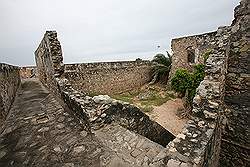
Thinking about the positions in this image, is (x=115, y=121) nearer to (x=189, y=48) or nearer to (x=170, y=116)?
(x=170, y=116)

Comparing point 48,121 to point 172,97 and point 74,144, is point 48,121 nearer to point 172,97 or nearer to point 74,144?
point 74,144

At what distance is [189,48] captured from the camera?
1315 cm

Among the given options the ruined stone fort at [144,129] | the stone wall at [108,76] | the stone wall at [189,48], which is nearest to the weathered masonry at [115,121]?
the ruined stone fort at [144,129]

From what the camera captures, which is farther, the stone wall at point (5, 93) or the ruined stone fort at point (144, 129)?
the stone wall at point (5, 93)

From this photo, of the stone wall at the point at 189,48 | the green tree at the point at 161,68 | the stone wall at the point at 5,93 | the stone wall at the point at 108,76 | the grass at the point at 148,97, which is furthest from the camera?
the green tree at the point at 161,68

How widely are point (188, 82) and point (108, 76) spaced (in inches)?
205

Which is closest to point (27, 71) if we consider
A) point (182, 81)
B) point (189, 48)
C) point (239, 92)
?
point (189, 48)

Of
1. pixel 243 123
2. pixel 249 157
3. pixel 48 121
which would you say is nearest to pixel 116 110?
pixel 48 121

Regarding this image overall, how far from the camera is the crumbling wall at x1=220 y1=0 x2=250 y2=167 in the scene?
13.3 feet

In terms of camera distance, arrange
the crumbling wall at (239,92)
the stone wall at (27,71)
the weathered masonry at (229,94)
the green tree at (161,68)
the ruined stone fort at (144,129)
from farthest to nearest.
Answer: the stone wall at (27,71), the green tree at (161,68), the crumbling wall at (239,92), the weathered masonry at (229,94), the ruined stone fort at (144,129)

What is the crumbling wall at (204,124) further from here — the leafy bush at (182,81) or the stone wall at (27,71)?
the stone wall at (27,71)

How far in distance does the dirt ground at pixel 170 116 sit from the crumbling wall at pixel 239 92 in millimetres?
3425

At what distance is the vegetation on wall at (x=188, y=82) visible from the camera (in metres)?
10.3

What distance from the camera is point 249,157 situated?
13.5 ft
